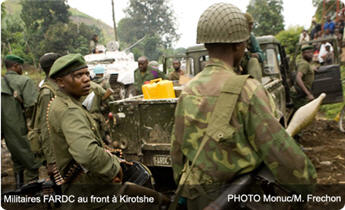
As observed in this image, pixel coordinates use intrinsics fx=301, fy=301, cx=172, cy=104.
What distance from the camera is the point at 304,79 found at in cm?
566

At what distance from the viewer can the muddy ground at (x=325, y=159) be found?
12.3 ft

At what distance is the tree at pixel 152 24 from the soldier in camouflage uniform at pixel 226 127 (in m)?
34.5

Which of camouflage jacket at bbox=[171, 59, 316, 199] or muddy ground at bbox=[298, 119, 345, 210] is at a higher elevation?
camouflage jacket at bbox=[171, 59, 316, 199]

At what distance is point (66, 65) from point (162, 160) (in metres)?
1.98

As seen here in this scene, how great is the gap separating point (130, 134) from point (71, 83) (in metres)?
1.79

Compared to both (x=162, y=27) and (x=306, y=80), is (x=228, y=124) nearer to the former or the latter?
(x=306, y=80)

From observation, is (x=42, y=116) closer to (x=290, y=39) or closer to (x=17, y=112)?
(x=17, y=112)

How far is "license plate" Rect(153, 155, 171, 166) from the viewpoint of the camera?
12.0 ft

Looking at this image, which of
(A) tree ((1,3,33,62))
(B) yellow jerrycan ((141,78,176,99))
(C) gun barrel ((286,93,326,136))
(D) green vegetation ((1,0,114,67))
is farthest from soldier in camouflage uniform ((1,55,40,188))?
(A) tree ((1,3,33,62))

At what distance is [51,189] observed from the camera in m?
2.38

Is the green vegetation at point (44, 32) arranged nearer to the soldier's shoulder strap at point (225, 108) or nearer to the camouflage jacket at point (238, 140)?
the camouflage jacket at point (238, 140)

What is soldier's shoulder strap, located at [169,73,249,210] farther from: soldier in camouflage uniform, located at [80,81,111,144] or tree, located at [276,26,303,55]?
tree, located at [276,26,303,55]

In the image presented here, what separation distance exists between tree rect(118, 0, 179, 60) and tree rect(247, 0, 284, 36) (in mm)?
12978

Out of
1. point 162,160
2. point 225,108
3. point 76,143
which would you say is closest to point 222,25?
point 225,108
